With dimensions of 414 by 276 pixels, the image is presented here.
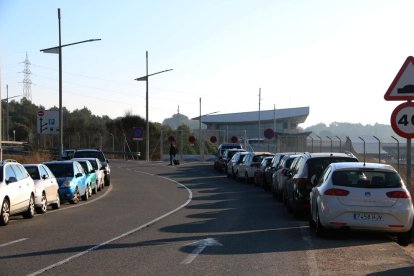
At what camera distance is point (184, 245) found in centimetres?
1241

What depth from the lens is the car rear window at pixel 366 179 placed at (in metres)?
13.1

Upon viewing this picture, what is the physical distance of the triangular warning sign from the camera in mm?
12562

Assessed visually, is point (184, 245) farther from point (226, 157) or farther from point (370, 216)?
point (226, 157)

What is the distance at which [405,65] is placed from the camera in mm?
12570

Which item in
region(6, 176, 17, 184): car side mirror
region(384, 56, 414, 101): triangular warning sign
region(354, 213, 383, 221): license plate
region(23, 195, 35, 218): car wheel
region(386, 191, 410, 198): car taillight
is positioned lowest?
region(23, 195, 35, 218): car wheel

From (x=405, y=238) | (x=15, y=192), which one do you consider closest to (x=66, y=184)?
(x=15, y=192)

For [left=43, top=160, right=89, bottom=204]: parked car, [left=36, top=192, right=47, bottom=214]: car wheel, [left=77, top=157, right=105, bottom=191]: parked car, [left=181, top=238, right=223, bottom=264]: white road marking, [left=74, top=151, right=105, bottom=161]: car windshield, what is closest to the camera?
[left=181, top=238, right=223, bottom=264]: white road marking

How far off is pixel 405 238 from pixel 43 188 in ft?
35.9

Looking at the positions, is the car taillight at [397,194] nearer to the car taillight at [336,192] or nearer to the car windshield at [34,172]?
the car taillight at [336,192]

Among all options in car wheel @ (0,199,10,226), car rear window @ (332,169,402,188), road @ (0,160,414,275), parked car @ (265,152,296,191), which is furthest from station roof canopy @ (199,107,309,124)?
car rear window @ (332,169,402,188)

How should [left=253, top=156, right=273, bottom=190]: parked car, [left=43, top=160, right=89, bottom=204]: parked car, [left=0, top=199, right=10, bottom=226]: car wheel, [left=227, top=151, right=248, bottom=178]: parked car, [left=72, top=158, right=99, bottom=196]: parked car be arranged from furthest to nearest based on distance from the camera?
1. [left=227, top=151, right=248, bottom=178]: parked car
2. [left=253, top=156, right=273, bottom=190]: parked car
3. [left=72, top=158, right=99, bottom=196]: parked car
4. [left=43, top=160, right=89, bottom=204]: parked car
5. [left=0, top=199, right=10, bottom=226]: car wheel

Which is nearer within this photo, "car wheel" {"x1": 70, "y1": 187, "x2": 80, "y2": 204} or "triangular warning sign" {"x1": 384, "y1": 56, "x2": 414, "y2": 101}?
"triangular warning sign" {"x1": 384, "y1": 56, "x2": 414, "y2": 101}

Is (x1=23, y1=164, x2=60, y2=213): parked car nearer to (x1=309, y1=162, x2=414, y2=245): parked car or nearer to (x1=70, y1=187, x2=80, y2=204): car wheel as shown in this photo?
(x1=70, y1=187, x2=80, y2=204): car wheel

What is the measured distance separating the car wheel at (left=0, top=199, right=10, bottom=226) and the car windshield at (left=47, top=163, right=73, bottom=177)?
7.54 meters
